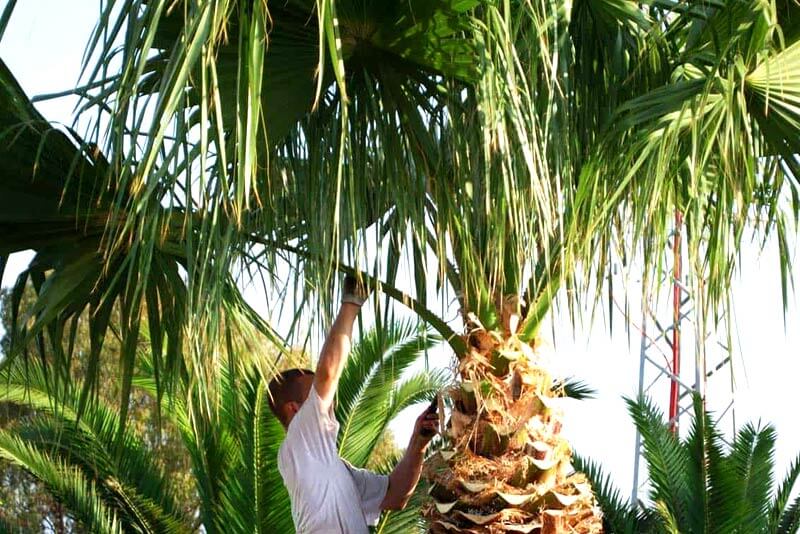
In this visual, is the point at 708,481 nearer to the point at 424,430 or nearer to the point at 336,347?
the point at 424,430

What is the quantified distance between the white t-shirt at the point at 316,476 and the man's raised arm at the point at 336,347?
0.16ft

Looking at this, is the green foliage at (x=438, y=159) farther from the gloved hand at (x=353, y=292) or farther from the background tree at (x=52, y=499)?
the background tree at (x=52, y=499)

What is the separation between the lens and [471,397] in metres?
5.05

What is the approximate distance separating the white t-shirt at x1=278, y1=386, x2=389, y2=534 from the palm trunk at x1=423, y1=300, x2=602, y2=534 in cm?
46

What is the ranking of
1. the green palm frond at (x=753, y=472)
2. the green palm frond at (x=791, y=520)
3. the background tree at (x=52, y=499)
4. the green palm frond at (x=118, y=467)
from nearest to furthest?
the green palm frond at (x=753, y=472), the green palm frond at (x=791, y=520), the green palm frond at (x=118, y=467), the background tree at (x=52, y=499)

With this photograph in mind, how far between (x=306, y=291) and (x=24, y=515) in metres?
19.6

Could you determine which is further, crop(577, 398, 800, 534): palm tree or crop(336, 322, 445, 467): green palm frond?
crop(336, 322, 445, 467): green palm frond

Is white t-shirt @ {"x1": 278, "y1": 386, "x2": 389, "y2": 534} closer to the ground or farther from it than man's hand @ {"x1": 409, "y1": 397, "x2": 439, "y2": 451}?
closer to the ground

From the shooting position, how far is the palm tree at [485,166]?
4.59m

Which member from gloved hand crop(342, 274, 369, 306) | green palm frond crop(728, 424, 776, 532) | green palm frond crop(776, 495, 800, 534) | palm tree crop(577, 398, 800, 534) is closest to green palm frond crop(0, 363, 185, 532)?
palm tree crop(577, 398, 800, 534)

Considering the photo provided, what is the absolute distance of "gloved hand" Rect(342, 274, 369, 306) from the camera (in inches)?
194

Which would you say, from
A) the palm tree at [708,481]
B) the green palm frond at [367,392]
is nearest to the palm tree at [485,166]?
the palm tree at [708,481]

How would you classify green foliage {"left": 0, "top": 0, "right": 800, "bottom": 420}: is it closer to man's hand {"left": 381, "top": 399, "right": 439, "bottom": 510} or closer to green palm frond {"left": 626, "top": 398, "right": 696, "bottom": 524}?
man's hand {"left": 381, "top": 399, "right": 439, "bottom": 510}

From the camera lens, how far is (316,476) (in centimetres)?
475
